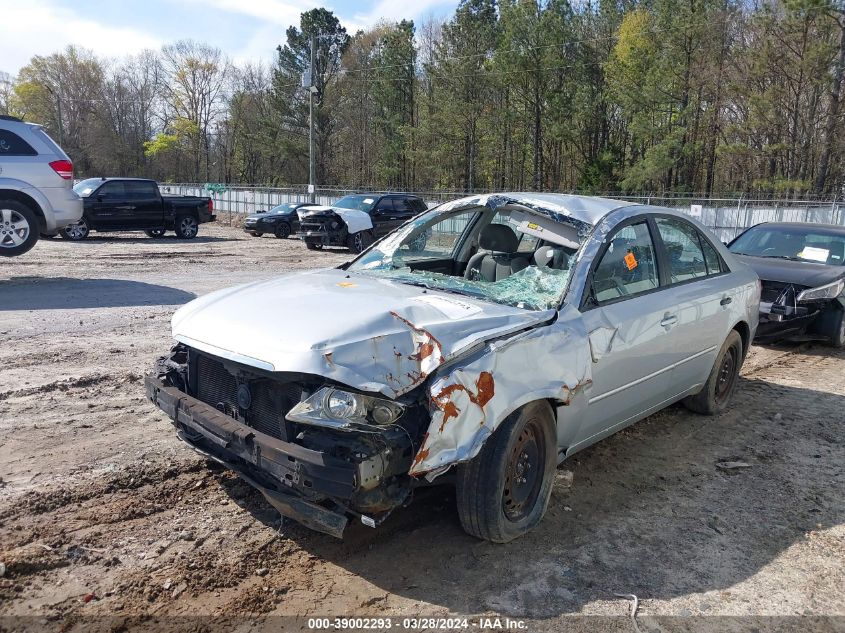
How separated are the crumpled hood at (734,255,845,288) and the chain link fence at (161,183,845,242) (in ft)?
16.0

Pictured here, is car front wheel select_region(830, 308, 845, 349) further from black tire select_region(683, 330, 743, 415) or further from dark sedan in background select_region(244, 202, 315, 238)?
dark sedan in background select_region(244, 202, 315, 238)

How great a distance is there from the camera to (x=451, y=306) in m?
3.44

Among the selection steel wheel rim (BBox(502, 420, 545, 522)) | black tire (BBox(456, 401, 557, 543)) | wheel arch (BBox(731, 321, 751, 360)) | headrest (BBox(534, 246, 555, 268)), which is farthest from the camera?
wheel arch (BBox(731, 321, 751, 360))

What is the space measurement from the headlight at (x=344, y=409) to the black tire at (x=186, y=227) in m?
18.4

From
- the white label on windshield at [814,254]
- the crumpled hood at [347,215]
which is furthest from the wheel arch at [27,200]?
the white label on windshield at [814,254]

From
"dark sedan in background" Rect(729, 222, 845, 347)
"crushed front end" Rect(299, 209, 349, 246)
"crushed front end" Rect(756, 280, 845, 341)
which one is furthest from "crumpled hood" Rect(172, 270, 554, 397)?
"crushed front end" Rect(299, 209, 349, 246)

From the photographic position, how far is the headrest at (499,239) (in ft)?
15.4

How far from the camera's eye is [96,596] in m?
2.77

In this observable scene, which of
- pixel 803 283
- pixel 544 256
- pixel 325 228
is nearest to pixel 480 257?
pixel 544 256

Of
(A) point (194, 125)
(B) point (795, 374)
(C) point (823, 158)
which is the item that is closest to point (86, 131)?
(A) point (194, 125)

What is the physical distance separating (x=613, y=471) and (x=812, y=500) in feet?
3.94

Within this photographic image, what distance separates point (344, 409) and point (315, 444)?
20 cm

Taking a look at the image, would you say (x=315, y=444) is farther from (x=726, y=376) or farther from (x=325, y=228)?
(x=325, y=228)

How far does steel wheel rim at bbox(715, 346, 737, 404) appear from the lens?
554 centimetres
